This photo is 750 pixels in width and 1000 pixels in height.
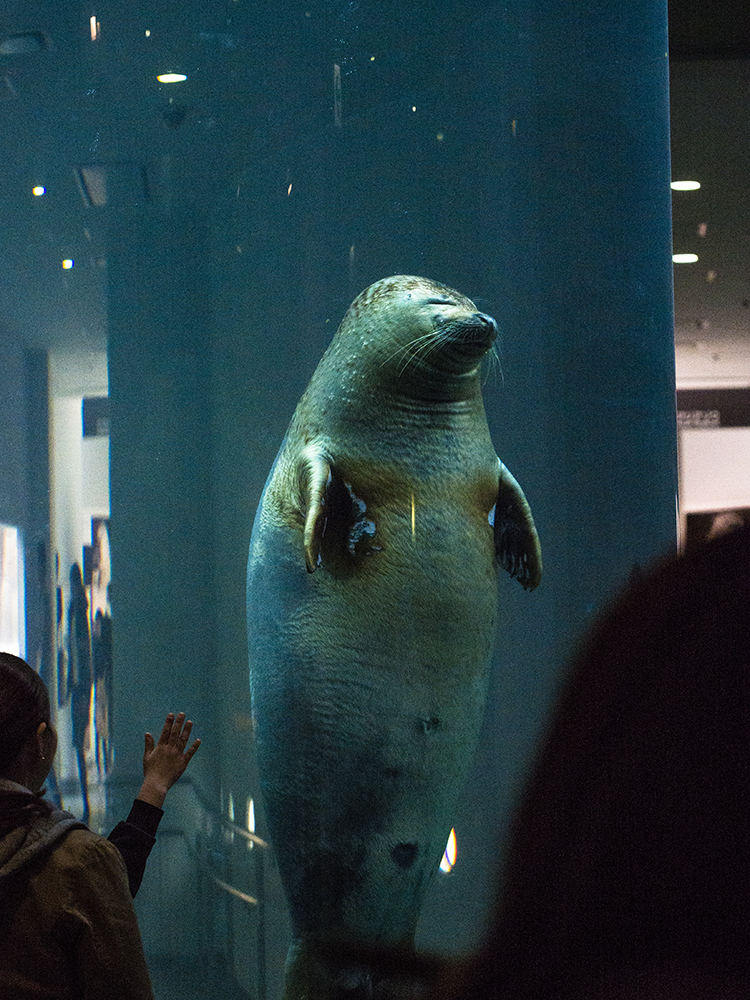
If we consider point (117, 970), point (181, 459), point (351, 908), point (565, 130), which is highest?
point (565, 130)

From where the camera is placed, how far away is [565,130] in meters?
2.91

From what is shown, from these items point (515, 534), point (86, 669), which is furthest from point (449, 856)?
point (86, 669)

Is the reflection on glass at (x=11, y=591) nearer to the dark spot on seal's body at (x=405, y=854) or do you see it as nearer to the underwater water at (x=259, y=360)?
the underwater water at (x=259, y=360)

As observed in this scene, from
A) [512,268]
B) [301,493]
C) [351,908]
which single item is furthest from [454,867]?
[512,268]

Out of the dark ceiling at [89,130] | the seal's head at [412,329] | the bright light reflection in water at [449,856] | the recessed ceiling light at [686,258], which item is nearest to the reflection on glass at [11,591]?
the dark ceiling at [89,130]

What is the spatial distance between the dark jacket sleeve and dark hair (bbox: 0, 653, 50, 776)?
0.93ft

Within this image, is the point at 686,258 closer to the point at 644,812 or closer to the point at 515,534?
the point at 515,534

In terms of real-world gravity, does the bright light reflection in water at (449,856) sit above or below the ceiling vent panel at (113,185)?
below

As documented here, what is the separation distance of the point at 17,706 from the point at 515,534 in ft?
4.23

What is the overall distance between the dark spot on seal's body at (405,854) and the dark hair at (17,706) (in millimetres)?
985

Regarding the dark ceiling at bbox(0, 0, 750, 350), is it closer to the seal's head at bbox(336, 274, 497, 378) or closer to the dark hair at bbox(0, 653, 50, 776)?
the seal's head at bbox(336, 274, 497, 378)

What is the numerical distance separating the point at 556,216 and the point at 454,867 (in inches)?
69.2

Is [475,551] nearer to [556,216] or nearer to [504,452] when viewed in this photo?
[504,452]

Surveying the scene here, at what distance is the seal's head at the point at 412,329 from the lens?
239 cm
